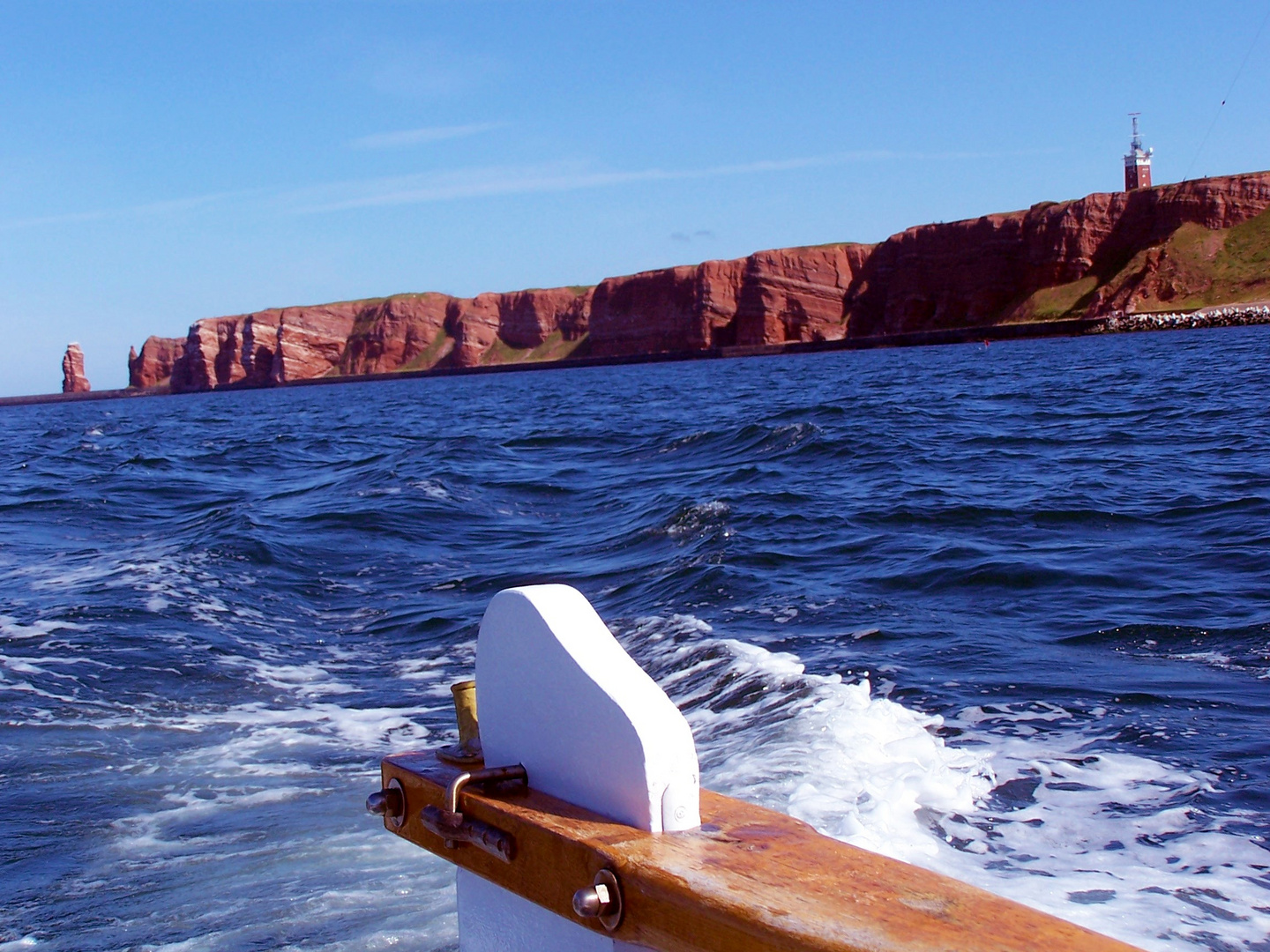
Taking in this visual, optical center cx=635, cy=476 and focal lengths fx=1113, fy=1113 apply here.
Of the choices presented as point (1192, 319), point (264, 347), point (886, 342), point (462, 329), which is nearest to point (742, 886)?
point (1192, 319)

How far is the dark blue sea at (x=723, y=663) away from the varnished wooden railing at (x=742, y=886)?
182 cm

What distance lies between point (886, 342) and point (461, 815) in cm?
10165

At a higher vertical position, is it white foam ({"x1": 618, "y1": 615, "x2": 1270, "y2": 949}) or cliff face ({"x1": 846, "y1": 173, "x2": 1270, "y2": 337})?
cliff face ({"x1": 846, "y1": 173, "x2": 1270, "y2": 337})

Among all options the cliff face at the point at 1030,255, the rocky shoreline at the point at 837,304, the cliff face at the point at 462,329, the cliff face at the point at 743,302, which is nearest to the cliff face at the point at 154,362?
the rocky shoreline at the point at 837,304

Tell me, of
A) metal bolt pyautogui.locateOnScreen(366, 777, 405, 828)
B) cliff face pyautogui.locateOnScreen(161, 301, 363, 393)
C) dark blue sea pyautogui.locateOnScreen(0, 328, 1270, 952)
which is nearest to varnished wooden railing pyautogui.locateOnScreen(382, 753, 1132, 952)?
metal bolt pyautogui.locateOnScreen(366, 777, 405, 828)

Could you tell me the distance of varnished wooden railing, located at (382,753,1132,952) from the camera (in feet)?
4.44

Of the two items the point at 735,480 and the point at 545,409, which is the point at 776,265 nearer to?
the point at 545,409

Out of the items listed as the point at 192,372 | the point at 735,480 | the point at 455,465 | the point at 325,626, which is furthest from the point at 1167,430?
the point at 192,372

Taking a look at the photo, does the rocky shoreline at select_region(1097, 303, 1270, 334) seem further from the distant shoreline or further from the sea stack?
the sea stack

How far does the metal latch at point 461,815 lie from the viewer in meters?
1.94

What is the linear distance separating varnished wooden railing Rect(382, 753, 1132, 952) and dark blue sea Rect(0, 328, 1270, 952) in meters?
1.82

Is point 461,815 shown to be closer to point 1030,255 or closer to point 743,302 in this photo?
point 1030,255

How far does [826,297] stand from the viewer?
121 metres

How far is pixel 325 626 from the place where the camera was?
8.54m
